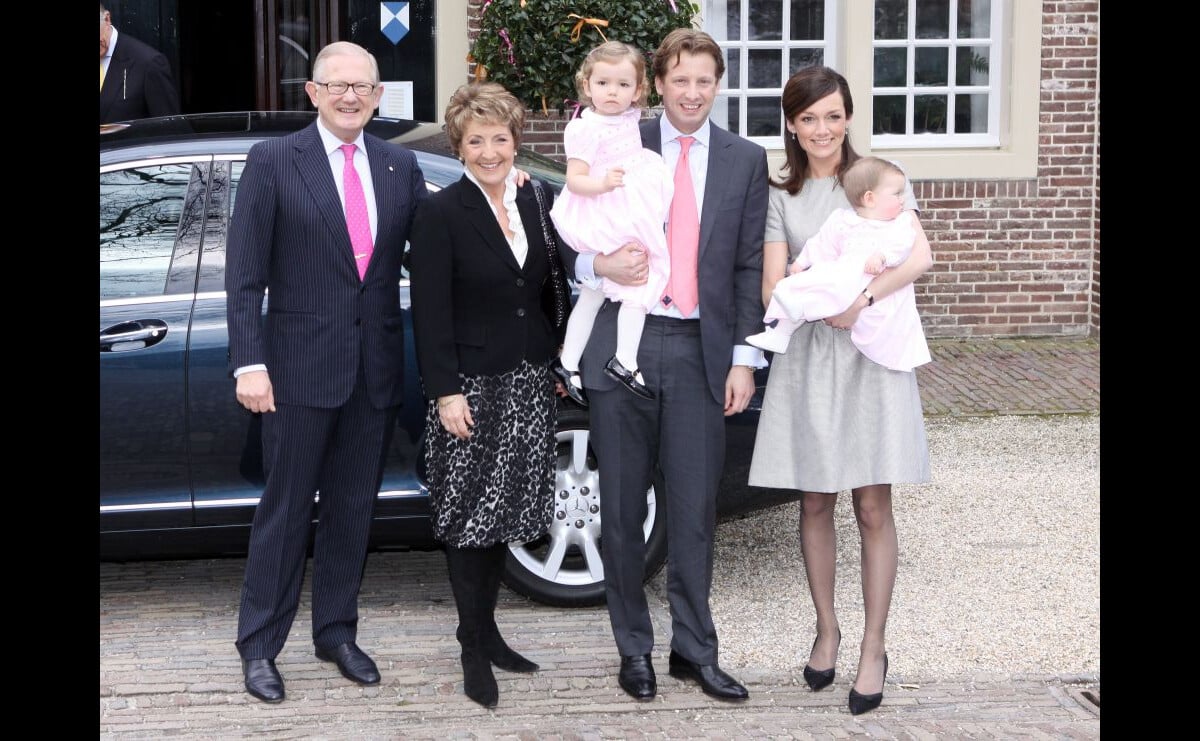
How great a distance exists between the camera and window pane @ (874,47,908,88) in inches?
451

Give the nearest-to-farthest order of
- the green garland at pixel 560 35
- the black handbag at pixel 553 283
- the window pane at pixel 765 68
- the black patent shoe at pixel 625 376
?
the black patent shoe at pixel 625 376 → the black handbag at pixel 553 283 → the green garland at pixel 560 35 → the window pane at pixel 765 68

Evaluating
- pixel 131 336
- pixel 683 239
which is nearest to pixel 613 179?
pixel 683 239

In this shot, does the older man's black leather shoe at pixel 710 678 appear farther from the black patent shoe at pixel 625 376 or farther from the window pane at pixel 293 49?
the window pane at pixel 293 49

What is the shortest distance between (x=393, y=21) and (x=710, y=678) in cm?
715

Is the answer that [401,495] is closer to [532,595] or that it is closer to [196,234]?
[532,595]

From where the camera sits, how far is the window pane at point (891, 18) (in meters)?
11.4

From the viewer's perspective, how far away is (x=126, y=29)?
1105 cm

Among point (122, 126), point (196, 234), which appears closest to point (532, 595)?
point (196, 234)

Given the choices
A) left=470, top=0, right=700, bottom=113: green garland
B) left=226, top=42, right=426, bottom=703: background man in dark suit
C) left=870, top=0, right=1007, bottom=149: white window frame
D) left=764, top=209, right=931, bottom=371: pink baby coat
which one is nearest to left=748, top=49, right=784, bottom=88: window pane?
left=870, top=0, right=1007, bottom=149: white window frame

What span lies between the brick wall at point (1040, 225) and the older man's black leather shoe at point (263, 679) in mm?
7146

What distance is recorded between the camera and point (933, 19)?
1144cm

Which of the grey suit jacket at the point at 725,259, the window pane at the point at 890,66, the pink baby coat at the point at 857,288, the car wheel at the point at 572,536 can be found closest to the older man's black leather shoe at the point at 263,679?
the car wheel at the point at 572,536

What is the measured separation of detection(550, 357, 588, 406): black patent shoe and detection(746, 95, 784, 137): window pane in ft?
22.4

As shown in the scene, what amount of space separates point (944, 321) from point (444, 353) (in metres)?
7.21
